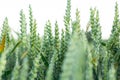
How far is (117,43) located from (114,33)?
31 millimetres

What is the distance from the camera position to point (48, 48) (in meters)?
0.82

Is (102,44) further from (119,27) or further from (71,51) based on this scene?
(71,51)

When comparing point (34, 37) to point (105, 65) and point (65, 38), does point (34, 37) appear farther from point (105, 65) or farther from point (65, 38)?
point (105, 65)

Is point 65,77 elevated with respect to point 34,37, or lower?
lower

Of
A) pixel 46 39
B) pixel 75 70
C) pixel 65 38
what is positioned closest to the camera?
pixel 75 70

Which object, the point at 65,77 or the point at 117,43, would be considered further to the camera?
the point at 117,43

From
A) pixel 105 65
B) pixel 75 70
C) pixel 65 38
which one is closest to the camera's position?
pixel 75 70

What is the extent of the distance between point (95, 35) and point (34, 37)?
0.60 feet

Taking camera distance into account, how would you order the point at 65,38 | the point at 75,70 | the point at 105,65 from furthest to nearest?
the point at 65,38, the point at 105,65, the point at 75,70

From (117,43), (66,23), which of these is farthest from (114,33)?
(66,23)

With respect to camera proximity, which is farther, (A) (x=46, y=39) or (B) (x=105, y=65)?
(A) (x=46, y=39)

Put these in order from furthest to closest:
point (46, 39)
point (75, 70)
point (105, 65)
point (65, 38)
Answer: point (46, 39) → point (65, 38) → point (105, 65) → point (75, 70)

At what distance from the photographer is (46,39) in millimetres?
872

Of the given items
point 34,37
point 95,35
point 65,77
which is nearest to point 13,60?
point 34,37
